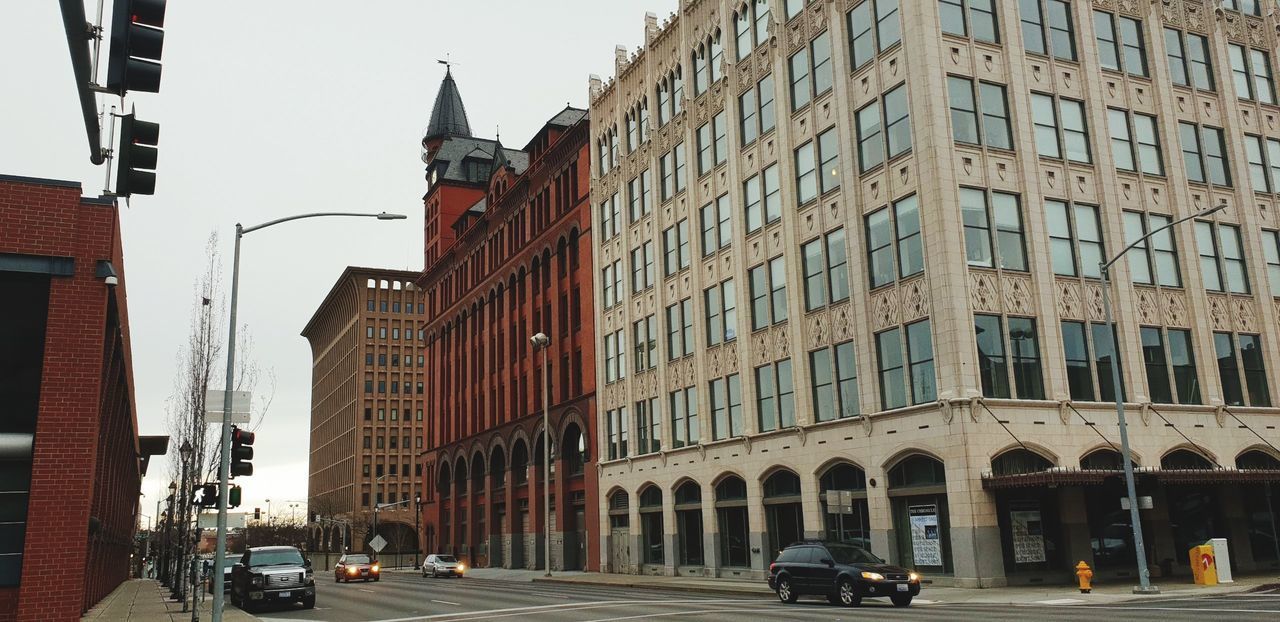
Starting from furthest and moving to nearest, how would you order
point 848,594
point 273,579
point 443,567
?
point 443,567, point 273,579, point 848,594

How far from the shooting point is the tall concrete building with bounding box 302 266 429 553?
132 m

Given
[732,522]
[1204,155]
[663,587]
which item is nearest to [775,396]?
[732,522]

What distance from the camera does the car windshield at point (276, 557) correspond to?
2925 centimetres

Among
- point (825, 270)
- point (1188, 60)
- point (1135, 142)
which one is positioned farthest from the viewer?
point (1188, 60)

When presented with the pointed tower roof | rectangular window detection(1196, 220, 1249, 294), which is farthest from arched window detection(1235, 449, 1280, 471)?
the pointed tower roof

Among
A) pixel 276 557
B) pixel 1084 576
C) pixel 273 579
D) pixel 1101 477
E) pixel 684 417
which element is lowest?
pixel 1084 576

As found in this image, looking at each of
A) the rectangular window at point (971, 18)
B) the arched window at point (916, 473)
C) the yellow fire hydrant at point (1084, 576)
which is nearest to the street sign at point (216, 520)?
the arched window at point (916, 473)

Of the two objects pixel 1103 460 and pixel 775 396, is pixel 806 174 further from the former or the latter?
pixel 1103 460

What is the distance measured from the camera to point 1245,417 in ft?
109

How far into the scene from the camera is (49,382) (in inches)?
706

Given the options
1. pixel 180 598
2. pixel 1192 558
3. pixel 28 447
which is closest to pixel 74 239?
pixel 28 447

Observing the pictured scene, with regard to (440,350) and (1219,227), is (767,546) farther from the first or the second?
(440,350)

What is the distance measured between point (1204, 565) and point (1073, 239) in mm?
10585

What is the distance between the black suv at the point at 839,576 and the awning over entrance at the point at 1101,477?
5.00 m
